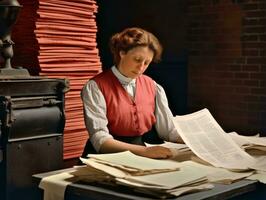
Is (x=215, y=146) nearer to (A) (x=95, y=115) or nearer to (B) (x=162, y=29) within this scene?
(A) (x=95, y=115)

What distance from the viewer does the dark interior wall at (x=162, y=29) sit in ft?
14.8

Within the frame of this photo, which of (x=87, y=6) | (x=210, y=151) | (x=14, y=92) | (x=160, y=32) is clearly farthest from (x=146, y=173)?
(x=160, y=32)

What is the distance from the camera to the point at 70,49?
3.26 metres

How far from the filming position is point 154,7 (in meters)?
4.66

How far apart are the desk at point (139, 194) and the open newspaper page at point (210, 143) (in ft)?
0.46

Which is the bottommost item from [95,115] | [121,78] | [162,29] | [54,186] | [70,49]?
[54,186]

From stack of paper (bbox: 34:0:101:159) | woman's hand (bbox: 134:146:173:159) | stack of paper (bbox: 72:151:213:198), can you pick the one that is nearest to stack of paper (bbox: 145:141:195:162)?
woman's hand (bbox: 134:146:173:159)

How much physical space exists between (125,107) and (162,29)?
227cm

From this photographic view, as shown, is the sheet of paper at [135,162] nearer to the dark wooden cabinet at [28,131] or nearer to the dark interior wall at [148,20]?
the dark wooden cabinet at [28,131]

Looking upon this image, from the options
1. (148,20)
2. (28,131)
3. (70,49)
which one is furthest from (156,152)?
(148,20)

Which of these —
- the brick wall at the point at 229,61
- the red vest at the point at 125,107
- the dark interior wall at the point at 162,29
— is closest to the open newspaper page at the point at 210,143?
the red vest at the point at 125,107

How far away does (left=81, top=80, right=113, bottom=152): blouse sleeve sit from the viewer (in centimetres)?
223

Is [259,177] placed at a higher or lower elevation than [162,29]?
lower

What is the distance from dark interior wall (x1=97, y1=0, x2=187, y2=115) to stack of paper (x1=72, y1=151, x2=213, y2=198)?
113 inches
